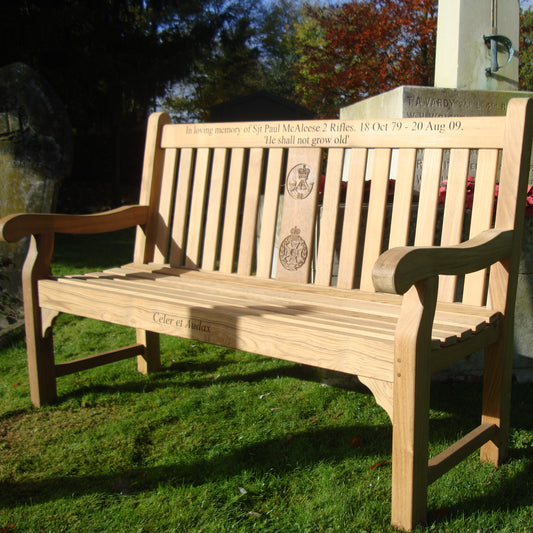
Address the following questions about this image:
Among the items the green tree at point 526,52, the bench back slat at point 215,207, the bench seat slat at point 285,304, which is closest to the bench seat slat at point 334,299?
the bench seat slat at point 285,304

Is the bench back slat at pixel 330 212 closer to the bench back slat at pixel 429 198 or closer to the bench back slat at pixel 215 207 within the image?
the bench back slat at pixel 429 198

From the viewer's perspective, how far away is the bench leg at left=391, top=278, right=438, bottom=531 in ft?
5.46

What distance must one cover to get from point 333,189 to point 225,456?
3.96 feet

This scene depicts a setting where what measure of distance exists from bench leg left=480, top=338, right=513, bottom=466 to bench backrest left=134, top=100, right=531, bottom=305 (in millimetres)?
205

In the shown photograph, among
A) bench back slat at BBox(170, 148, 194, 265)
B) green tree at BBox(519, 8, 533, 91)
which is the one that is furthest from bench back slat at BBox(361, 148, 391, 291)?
green tree at BBox(519, 8, 533, 91)

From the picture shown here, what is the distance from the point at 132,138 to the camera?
1560cm

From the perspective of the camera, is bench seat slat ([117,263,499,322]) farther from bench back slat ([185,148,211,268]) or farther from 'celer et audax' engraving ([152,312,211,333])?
'celer et audax' engraving ([152,312,211,333])

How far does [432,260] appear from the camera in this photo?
5.49ft

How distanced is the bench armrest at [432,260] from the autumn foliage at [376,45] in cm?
1489

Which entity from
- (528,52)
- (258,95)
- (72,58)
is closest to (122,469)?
(72,58)

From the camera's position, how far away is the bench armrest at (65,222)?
2623mm

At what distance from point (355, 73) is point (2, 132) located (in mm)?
12920

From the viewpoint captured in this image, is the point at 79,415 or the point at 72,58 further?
the point at 72,58

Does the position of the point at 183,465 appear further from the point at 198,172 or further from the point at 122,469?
the point at 198,172
